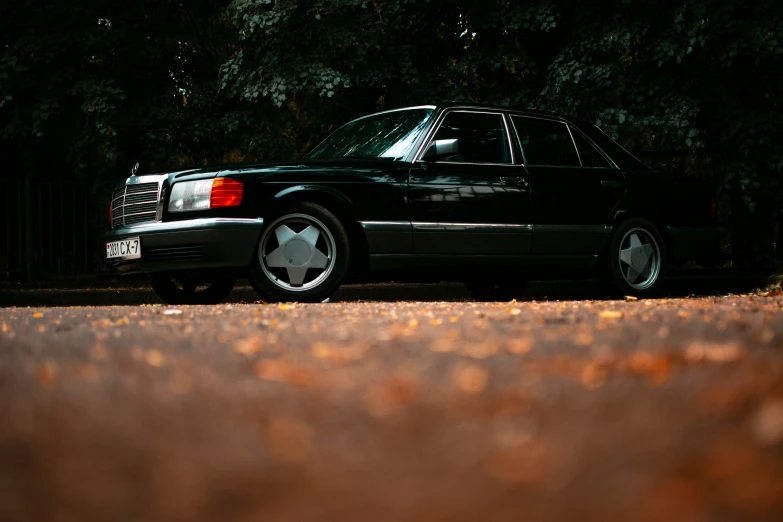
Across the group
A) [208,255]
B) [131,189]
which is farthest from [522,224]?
[131,189]

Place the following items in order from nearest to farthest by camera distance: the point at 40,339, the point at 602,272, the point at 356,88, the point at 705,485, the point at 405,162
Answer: the point at 705,485 < the point at 40,339 < the point at 405,162 < the point at 602,272 < the point at 356,88

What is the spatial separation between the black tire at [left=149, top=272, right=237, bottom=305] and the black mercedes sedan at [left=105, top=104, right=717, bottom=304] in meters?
0.01

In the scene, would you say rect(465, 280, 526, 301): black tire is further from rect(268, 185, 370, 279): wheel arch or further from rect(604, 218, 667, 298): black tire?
rect(268, 185, 370, 279): wheel arch

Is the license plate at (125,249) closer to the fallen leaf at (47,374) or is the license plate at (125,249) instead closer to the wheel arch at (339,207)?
the wheel arch at (339,207)

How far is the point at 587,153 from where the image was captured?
9.16 meters

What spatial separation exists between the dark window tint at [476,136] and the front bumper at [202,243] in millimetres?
1878

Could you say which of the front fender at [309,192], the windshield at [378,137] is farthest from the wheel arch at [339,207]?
the windshield at [378,137]

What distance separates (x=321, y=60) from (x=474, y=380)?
10.3 meters

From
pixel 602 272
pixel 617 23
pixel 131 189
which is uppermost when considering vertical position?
pixel 617 23

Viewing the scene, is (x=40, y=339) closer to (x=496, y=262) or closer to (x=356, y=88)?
(x=496, y=262)

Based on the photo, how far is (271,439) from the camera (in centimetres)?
235

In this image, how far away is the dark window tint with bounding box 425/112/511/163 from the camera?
844 centimetres

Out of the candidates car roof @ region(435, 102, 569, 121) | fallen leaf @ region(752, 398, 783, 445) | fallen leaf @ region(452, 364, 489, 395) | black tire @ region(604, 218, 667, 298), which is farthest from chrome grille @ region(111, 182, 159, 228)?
fallen leaf @ region(752, 398, 783, 445)

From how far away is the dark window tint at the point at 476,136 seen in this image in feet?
27.7
